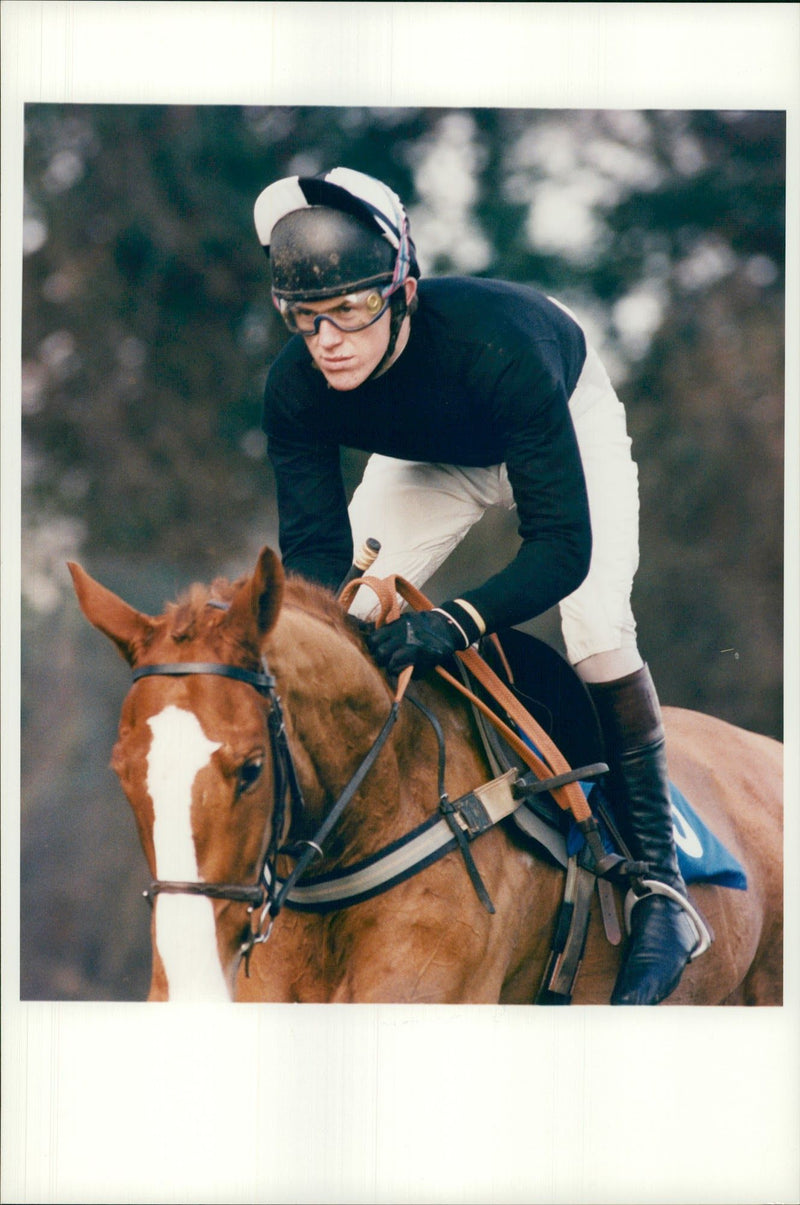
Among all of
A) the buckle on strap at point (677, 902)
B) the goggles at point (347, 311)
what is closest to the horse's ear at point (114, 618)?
the goggles at point (347, 311)

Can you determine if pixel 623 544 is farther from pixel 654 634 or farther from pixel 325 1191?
pixel 325 1191

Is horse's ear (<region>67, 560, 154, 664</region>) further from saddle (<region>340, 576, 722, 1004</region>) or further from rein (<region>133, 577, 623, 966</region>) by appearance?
saddle (<region>340, 576, 722, 1004</region>)

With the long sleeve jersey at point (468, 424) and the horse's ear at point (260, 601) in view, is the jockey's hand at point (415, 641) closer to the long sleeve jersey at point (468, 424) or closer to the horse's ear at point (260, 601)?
the long sleeve jersey at point (468, 424)

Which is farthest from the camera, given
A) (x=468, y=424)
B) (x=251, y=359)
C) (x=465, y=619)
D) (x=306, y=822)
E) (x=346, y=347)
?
(x=251, y=359)

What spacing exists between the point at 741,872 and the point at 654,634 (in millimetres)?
838

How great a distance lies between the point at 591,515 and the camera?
3670mm

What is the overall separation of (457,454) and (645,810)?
43.0 inches

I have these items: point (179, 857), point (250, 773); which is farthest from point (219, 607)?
point (179, 857)

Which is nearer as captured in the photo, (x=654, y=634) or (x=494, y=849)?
(x=494, y=849)

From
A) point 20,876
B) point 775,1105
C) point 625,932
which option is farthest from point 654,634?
point 20,876

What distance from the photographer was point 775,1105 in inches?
140

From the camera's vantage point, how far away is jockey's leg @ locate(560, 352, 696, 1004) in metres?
3.43

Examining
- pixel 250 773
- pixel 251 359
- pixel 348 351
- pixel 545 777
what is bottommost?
pixel 545 777

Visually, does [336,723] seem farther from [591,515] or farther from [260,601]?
[591,515]
